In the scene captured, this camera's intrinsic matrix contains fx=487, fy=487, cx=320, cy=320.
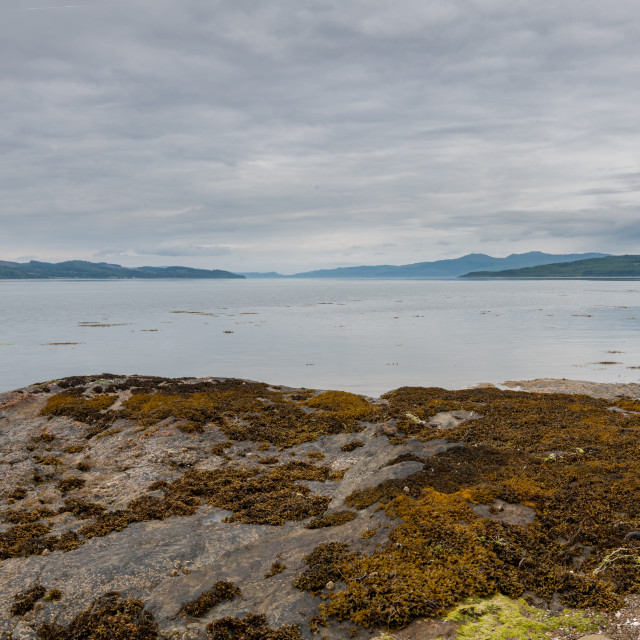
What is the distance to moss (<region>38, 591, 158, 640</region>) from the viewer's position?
6.78 m

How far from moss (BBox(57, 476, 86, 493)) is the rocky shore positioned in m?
0.07

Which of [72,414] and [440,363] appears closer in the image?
[72,414]

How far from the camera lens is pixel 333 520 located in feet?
30.7

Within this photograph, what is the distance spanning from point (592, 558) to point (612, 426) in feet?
27.8

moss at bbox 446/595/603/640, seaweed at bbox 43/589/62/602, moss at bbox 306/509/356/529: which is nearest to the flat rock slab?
moss at bbox 306/509/356/529

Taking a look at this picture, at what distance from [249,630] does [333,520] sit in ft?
10.1

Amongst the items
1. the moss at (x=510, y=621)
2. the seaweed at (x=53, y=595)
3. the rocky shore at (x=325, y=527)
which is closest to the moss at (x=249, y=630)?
the rocky shore at (x=325, y=527)

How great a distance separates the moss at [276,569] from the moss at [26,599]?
356 centimetres

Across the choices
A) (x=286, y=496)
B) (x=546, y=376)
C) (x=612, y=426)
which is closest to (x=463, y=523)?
(x=286, y=496)

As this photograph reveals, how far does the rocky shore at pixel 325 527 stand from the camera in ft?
21.8

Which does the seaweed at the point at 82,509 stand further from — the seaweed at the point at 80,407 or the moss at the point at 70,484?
the seaweed at the point at 80,407

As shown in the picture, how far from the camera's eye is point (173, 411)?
17.5m

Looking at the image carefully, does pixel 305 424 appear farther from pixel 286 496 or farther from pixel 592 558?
pixel 592 558

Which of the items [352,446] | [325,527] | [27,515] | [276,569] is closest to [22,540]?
[27,515]
